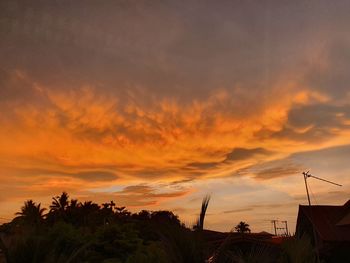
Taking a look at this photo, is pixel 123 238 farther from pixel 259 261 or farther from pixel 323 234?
pixel 323 234

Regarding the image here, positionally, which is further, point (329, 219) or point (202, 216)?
point (329, 219)

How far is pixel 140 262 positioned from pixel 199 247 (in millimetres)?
3093

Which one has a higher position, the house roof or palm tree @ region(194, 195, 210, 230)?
the house roof

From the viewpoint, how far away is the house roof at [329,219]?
4109cm

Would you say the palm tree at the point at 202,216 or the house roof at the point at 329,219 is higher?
the house roof at the point at 329,219

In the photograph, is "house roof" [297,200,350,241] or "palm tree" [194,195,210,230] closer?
"palm tree" [194,195,210,230]

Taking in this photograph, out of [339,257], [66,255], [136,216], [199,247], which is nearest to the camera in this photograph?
[199,247]

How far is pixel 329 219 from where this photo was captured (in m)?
44.2

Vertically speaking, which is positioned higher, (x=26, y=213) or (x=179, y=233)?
(x=26, y=213)

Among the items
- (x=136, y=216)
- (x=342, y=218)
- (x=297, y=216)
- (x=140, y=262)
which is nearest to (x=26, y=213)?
(x=136, y=216)

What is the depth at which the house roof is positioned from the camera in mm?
41094

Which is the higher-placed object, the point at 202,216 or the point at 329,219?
the point at 329,219

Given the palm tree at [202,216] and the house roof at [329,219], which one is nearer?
the palm tree at [202,216]

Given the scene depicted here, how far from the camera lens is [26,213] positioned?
58719 millimetres
